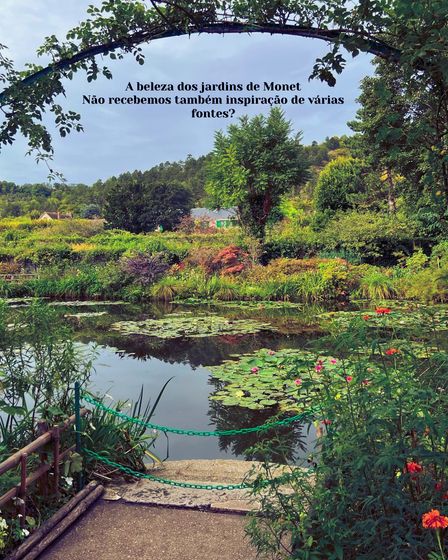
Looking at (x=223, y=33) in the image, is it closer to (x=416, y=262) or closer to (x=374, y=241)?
(x=416, y=262)

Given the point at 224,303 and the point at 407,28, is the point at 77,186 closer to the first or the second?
the point at 224,303

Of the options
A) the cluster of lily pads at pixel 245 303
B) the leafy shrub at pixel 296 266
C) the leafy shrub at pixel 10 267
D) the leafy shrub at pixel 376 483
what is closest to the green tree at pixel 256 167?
the leafy shrub at pixel 296 266

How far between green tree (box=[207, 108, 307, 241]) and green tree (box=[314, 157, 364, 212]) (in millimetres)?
3378

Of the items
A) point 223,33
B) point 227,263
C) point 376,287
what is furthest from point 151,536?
point 227,263

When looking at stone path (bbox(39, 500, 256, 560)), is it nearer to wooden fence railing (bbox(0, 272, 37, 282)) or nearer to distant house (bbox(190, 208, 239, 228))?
wooden fence railing (bbox(0, 272, 37, 282))

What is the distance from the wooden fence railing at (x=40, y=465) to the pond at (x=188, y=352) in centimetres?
59

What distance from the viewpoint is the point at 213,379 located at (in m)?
6.30

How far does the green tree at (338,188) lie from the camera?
23.9 meters

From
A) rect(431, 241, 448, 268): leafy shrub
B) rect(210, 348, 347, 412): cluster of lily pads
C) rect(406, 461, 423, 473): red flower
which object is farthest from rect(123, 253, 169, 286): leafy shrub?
rect(406, 461, 423, 473): red flower

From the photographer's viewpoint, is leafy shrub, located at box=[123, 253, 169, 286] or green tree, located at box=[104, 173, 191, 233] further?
green tree, located at box=[104, 173, 191, 233]

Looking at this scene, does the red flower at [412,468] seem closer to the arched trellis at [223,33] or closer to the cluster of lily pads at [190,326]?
the arched trellis at [223,33]

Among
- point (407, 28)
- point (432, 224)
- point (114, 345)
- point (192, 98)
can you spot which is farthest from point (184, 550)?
point (432, 224)

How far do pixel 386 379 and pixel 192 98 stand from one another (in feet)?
11.7

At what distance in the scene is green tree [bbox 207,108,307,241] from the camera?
20047 mm
